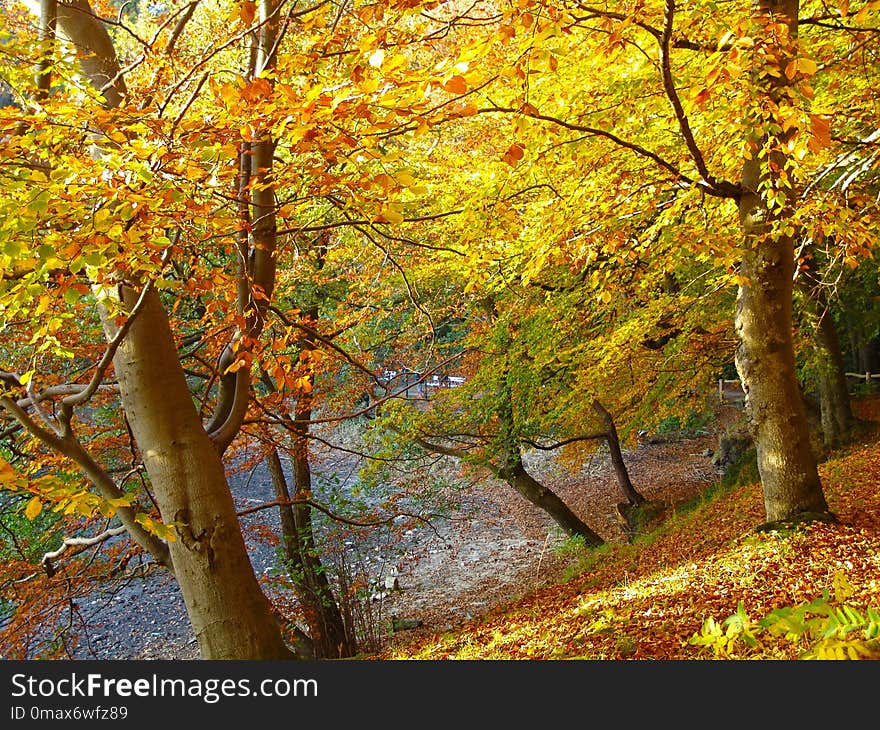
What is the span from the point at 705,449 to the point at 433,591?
10.9 meters

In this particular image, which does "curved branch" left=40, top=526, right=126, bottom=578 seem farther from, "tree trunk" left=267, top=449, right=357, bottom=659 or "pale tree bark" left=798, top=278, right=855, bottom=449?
"pale tree bark" left=798, top=278, right=855, bottom=449

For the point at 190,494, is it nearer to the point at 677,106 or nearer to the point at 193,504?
the point at 193,504

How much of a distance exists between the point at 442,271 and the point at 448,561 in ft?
26.7

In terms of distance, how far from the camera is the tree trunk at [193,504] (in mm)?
3572

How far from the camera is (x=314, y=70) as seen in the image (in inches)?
159

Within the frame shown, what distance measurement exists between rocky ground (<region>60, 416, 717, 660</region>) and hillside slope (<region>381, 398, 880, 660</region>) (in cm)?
307

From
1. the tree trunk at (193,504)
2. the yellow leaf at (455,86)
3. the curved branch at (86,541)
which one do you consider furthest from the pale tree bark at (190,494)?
the yellow leaf at (455,86)

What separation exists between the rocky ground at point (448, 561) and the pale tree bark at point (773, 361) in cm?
507

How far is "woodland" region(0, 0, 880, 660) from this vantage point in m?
2.93

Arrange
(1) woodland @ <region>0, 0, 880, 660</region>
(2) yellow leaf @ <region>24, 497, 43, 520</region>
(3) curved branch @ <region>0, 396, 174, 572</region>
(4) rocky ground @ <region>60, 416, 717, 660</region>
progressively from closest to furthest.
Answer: (2) yellow leaf @ <region>24, 497, 43, 520</region> < (1) woodland @ <region>0, 0, 880, 660</region> < (3) curved branch @ <region>0, 396, 174, 572</region> < (4) rocky ground @ <region>60, 416, 717, 660</region>

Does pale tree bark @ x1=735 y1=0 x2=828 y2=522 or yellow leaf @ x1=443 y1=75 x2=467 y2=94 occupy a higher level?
yellow leaf @ x1=443 y1=75 x2=467 y2=94

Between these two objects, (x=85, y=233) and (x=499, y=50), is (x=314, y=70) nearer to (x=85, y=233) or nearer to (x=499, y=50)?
(x=499, y=50)

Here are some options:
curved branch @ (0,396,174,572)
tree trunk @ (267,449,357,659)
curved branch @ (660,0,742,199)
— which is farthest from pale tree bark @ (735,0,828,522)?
tree trunk @ (267,449,357,659)

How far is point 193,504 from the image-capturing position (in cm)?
364
